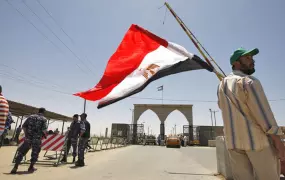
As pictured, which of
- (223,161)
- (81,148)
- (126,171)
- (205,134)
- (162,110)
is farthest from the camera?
(162,110)

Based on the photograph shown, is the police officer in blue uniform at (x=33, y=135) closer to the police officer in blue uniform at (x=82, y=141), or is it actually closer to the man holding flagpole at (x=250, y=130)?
the police officer in blue uniform at (x=82, y=141)

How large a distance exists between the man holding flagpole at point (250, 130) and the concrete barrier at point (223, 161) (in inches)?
139

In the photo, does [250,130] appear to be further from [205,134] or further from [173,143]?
[205,134]

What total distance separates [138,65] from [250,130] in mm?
2436

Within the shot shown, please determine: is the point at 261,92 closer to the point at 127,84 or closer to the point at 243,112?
the point at 243,112

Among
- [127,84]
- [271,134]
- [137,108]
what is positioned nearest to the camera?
[271,134]

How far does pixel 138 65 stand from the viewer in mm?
3895

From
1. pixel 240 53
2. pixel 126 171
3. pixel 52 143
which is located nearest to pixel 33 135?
pixel 52 143

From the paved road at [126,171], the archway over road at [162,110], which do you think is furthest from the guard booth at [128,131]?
the paved road at [126,171]

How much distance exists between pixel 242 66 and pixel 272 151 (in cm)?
86

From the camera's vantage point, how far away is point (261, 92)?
185 centimetres

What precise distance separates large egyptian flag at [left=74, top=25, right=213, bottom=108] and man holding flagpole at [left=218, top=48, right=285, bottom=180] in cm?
147

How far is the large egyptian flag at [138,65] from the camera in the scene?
336cm

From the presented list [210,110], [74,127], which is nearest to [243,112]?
[74,127]
